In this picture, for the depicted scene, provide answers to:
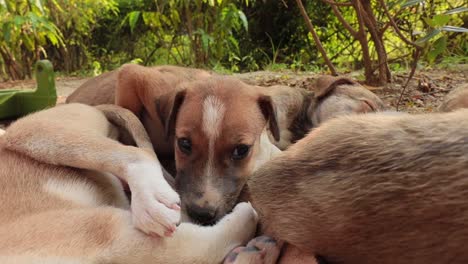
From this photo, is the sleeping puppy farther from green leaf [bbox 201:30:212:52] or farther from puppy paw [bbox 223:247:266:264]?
green leaf [bbox 201:30:212:52]

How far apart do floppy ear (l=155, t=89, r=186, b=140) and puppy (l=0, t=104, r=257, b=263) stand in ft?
1.53

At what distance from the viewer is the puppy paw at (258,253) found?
6.15 feet

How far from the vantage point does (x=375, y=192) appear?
1.48 metres

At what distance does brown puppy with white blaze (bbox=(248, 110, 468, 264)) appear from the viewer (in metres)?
1.37

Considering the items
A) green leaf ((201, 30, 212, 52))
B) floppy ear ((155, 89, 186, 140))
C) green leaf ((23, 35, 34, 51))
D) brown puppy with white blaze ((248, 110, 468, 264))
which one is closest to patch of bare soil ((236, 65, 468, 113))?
green leaf ((201, 30, 212, 52))

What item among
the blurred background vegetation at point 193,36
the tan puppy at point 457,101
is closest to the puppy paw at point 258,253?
the tan puppy at point 457,101

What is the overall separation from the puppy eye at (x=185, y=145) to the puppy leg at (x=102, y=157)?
435 mm

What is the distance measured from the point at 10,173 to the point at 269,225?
3.73 feet

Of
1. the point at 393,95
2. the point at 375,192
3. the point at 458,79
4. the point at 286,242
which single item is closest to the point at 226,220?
the point at 286,242

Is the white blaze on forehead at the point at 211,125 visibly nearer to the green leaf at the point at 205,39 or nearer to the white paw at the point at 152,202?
the white paw at the point at 152,202

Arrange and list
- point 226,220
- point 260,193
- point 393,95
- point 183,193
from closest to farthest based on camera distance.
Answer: point 260,193 < point 226,220 < point 183,193 < point 393,95

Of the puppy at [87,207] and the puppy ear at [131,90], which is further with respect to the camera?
the puppy ear at [131,90]

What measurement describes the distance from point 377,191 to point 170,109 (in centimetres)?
183

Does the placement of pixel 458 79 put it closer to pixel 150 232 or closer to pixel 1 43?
pixel 150 232
